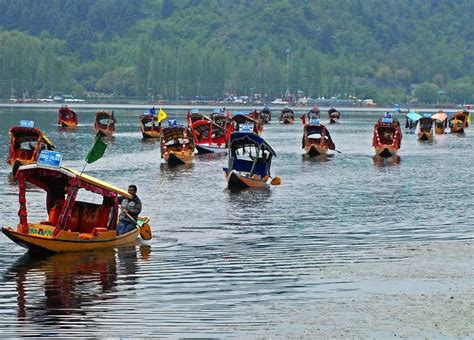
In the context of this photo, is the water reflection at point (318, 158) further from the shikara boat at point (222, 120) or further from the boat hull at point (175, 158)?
the shikara boat at point (222, 120)

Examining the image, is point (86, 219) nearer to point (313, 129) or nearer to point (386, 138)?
point (313, 129)

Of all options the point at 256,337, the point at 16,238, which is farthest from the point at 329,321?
the point at 16,238

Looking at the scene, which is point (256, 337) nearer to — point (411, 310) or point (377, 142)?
point (411, 310)

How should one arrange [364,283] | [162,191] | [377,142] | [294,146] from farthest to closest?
[294,146]
[377,142]
[162,191]
[364,283]

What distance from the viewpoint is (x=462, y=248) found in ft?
142

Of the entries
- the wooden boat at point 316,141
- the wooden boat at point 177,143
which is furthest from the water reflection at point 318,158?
the wooden boat at point 177,143

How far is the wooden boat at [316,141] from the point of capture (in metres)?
99.2

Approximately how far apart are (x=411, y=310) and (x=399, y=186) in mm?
40384

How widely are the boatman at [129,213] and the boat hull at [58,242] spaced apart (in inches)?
55.8

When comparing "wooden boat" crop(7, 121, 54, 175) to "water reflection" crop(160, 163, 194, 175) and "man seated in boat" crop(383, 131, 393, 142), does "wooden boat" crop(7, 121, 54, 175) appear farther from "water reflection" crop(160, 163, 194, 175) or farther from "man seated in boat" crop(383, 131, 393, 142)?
"man seated in boat" crop(383, 131, 393, 142)

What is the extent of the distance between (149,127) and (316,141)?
3332 centimetres

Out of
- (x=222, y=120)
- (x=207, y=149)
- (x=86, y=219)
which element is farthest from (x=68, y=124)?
(x=86, y=219)

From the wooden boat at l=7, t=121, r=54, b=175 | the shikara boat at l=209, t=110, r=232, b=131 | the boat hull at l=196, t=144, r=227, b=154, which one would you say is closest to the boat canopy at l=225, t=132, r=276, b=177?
the wooden boat at l=7, t=121, r=54, b=175

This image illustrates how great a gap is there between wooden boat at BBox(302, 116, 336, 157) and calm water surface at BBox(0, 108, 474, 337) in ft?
36.1
